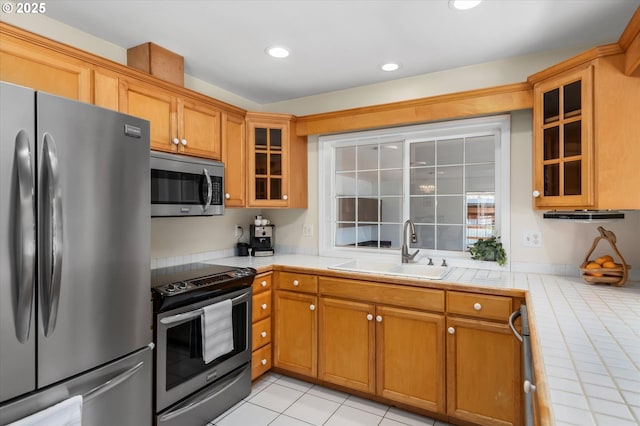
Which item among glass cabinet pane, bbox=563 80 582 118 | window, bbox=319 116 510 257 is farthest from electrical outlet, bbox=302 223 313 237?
glass cabinet pane, bbox=563 80 582 118

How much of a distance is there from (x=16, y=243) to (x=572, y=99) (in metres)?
2.70

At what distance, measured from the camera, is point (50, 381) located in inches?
49.7

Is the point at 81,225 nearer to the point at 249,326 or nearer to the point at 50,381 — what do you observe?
the point at 50,381

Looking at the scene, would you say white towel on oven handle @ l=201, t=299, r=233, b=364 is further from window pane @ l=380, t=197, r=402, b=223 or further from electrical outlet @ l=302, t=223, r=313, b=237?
window pane @ l=380, t=197, r=402, b=223

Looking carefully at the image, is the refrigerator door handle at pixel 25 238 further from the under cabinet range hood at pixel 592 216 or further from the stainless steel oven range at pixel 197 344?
the under cabinet range hood at pixel 592 216

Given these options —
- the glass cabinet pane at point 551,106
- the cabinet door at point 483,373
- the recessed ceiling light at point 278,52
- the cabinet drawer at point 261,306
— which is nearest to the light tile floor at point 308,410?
the cabinet door at point 483,373

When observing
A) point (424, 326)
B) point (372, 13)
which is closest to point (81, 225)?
point (372, 13)

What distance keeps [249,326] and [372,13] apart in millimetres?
2190

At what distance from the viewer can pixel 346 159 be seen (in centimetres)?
331

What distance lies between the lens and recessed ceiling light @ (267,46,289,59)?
230 centimetres

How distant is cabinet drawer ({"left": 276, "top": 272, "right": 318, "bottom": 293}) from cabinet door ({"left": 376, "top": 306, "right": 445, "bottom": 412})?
1.77ft

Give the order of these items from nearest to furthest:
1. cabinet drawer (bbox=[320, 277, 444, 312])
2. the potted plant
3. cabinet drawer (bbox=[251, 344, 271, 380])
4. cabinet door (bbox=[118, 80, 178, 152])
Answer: cabinet door (bbox=[118, 80, 178, 152]), cabinet drawer (bbox=[320, 277, 444, 312]), the potted plant, cabinet drawer (bbox=[251, 344, 271, 380])

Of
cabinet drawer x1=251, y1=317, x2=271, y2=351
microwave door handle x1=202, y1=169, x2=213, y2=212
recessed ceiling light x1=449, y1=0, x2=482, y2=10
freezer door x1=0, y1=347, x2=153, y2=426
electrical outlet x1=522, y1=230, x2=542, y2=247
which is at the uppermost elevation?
recessed ceiling light x1=449, y1=0, x2=482, y2=10

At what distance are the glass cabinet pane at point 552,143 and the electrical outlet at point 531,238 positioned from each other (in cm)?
58
